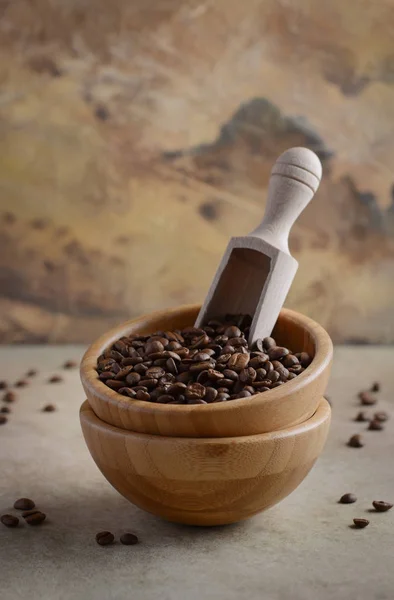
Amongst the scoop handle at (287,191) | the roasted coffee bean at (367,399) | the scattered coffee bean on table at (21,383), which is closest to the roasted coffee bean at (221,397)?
the scoop handle at (287,191)

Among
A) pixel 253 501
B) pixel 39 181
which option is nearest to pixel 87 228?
pixel 39 181

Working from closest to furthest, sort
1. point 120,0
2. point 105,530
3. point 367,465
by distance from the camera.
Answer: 1. point 105,530
2. point 367,465
3. point 120,0

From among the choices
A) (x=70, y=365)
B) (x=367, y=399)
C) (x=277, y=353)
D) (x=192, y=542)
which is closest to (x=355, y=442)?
(x=367, y=399)

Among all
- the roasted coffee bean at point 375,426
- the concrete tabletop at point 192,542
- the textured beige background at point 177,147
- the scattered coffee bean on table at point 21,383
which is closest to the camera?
the concrete tabletop at point 192,542

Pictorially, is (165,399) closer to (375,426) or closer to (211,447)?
(211,447)

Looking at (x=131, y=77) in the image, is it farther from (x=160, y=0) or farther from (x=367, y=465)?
(x=367, y=465)

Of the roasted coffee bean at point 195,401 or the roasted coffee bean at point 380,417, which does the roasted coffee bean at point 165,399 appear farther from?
the roasted coffee bean at point 380,417

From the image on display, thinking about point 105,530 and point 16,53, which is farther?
point 16,53

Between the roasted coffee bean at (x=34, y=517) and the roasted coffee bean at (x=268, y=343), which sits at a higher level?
the roasted coffee bean at (x=268, y=343)
